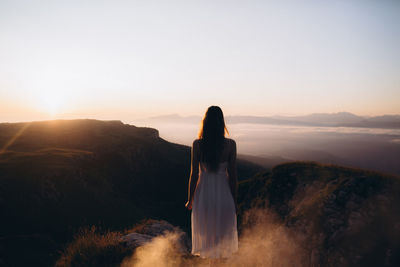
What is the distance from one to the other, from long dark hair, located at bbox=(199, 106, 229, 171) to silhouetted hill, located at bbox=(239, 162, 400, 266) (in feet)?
21.1

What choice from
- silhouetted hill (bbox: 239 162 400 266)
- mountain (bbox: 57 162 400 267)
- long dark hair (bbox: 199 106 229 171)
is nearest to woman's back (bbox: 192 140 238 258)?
long dark hair (bbox: 199 106 229 171)

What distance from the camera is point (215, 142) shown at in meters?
4.63

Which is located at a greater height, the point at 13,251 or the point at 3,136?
the point at 3,136

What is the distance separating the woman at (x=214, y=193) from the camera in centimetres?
473

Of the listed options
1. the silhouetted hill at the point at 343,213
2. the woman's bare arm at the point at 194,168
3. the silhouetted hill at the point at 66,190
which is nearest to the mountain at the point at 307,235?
the silhouetted hill at the point at 343,213

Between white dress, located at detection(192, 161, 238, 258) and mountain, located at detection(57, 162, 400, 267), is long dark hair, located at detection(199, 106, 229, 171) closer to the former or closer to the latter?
white dress, located at detection(192, 161, 238, 258)

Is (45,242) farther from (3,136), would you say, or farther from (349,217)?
(3,136)

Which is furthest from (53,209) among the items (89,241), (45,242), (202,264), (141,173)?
(141,173)

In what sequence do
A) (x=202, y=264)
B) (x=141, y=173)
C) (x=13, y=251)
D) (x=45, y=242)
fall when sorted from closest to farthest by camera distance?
(x=202, y=264) → (x=13, y=251) → (x=45, y=242) → (x=141, y=173)

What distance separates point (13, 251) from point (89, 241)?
17.1m

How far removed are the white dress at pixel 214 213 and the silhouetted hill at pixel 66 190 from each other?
5262 millimetres

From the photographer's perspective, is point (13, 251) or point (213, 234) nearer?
point (213, 234)

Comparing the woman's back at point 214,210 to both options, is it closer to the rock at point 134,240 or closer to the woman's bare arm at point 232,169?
the woman's bare arm at point 232,169

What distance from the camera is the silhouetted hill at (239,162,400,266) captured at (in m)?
8.16
